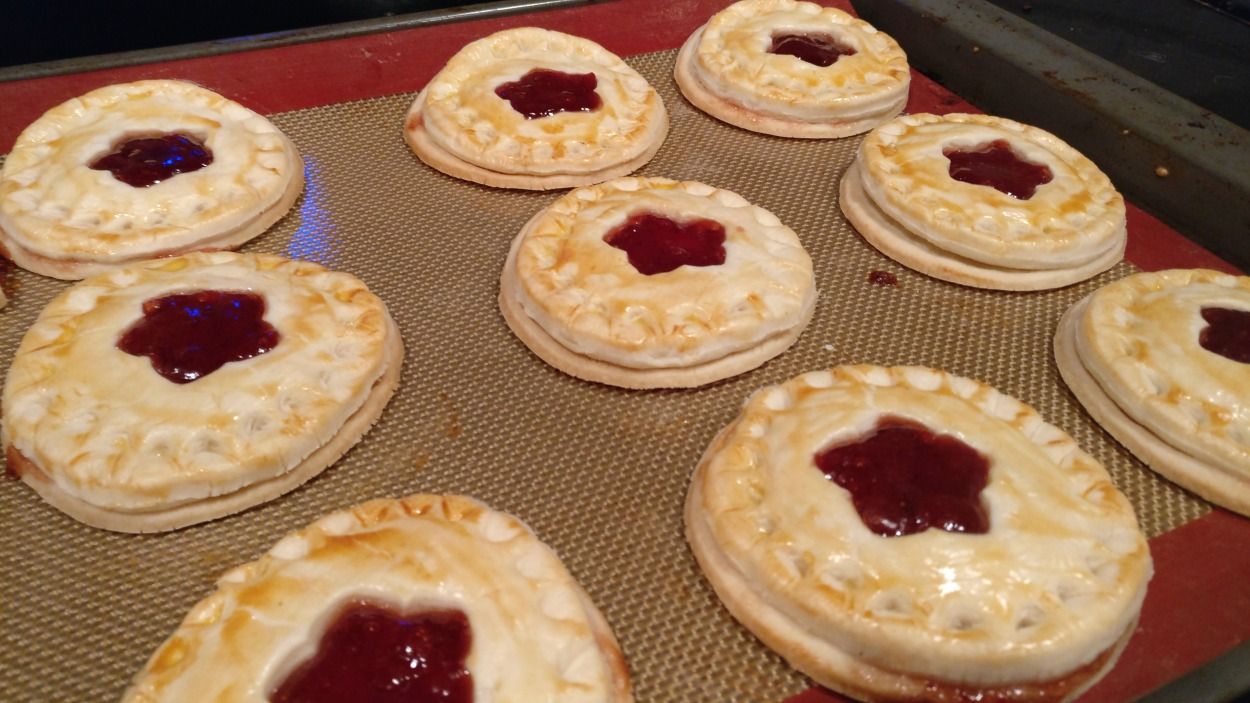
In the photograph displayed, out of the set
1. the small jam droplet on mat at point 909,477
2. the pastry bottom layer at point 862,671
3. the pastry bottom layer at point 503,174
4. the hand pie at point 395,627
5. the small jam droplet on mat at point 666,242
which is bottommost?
the pastry bottom layer at point 862,671

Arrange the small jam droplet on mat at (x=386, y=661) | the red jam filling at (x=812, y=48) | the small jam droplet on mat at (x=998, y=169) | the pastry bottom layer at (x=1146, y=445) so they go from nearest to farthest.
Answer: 1. the small jam droplet on mat at (x=386, y=661)
2. the pastry bottom layer at (x=1146, y=445)
3. the small jam droplet on mat at (x=998, y=169)
4. the red jam filling at (x=812, y=48)

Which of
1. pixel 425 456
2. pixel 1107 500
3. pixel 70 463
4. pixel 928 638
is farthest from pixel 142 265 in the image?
pixel 1107 500

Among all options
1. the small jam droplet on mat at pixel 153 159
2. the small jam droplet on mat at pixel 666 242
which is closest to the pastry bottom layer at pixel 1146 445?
the small jam droplet on mat at pixel 666 242

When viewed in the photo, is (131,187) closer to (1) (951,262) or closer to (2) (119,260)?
(2) (119,260)

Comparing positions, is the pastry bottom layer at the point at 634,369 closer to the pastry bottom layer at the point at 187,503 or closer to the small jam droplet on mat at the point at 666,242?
the small jam droplet on mat at the point at 666,242

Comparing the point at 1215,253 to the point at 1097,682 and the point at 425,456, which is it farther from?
the point at 425,456

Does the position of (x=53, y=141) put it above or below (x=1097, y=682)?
above
